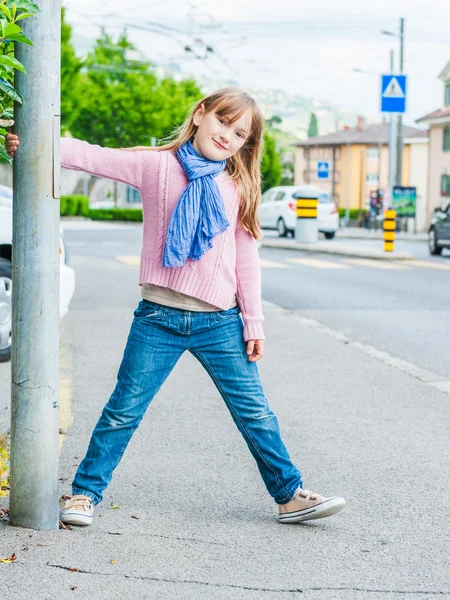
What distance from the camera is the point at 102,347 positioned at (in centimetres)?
908

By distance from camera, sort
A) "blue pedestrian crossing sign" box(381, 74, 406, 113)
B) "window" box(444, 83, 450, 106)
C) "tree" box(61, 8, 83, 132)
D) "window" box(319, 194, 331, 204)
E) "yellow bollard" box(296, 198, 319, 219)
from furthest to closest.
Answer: "window" box(444, 83, 450, 106) → "tree" box(61, 8, 83, 132) → "window" box(319, 194, 331, 204) → "yellow bollard" box(296, 198, 319, 219) → "blue pedestrian crossing sign" box(381, 74, 406, 113)

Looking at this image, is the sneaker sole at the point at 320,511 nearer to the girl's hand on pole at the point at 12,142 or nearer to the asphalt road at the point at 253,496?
the asphalt road at the point at 253,496

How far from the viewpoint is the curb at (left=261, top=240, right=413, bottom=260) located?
76.9 feet

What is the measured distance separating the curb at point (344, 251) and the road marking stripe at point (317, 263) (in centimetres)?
153

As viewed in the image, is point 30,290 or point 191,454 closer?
point 30,290

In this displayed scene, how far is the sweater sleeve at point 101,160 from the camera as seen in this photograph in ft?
12.5

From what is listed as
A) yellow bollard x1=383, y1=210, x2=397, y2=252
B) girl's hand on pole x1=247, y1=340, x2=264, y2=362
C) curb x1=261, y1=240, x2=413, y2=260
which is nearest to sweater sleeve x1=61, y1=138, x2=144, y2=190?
girl's hand on pole x1=247, y1=340, x2=264, y2=362

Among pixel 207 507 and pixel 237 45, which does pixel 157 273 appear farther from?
pixel 237 45

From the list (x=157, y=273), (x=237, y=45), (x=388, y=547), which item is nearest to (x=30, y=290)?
(x=157, y=273)

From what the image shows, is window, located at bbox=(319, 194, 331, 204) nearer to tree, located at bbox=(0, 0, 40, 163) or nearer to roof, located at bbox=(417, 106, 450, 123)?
roof, located at bbox=(417, 106, 450, 123)

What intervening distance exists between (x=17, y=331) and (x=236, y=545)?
3.43ft

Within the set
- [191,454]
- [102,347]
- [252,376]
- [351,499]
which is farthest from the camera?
[102,347]

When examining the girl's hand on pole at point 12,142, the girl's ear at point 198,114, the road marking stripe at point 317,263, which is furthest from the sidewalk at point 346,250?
the girl's hand on pole at point 12,142

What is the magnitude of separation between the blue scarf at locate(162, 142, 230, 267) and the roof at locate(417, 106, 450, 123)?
57.5 meters
